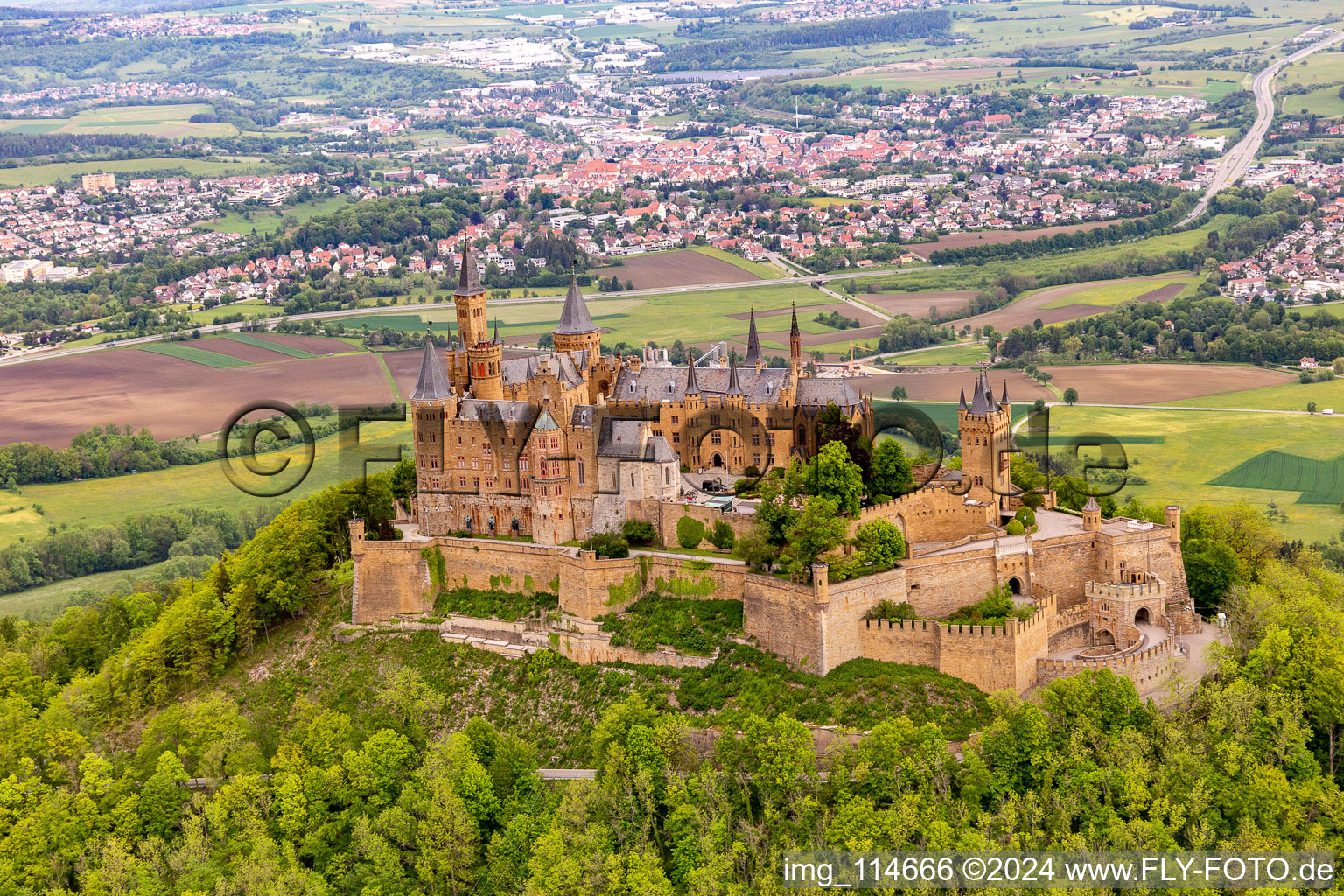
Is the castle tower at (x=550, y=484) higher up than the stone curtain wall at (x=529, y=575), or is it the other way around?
the castle tower at (x=550, y=484)

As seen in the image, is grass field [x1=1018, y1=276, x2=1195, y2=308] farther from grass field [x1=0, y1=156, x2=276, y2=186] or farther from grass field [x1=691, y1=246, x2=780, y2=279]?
grass field [x1=0, y1=156, x2=276, y2=186]

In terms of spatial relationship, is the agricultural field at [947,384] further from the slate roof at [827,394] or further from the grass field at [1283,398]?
the slate roof at [827,394]

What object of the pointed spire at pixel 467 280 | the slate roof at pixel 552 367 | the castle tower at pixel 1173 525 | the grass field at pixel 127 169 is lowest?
the castle tower at pixel 1173 525

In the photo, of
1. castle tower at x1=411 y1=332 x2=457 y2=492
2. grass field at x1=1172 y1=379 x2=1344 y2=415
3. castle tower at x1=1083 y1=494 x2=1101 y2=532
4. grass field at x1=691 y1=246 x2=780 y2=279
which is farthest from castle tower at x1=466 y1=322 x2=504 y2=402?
grass field at x1=691 y1=246 x2=780 y2=279

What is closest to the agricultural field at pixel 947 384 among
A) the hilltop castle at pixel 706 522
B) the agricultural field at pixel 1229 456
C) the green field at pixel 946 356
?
the green field at pixel 946 356

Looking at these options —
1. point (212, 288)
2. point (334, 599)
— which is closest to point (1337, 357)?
point (334, 599)

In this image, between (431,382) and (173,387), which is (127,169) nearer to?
(173,387)

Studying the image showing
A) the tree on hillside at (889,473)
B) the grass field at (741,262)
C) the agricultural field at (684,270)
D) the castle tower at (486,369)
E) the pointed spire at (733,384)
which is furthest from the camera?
the grass field at (741,262)

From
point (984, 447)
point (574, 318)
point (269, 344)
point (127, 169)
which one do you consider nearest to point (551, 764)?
point (574, 318)
